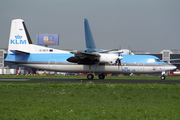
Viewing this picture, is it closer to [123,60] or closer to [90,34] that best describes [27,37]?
[90,34]

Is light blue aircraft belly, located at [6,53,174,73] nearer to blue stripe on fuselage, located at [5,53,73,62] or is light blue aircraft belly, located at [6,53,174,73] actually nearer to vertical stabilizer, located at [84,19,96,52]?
blue stripe on fuselage, located at [5,53,73,62]

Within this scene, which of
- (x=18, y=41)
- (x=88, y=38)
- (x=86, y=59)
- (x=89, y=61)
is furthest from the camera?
(x=18, y=41)

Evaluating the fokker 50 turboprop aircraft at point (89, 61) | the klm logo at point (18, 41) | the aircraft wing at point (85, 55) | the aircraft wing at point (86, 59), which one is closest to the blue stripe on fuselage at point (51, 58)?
the fokker 50 turboprop aircraft at point (89, 61)

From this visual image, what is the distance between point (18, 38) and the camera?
4128 cm

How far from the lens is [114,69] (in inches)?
1515

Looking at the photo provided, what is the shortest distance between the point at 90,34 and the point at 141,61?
10000mm

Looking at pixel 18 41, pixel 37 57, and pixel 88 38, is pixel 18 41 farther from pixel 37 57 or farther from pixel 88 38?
pixel 88 38

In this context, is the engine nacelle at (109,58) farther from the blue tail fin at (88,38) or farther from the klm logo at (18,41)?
the klm logo at (18,41)

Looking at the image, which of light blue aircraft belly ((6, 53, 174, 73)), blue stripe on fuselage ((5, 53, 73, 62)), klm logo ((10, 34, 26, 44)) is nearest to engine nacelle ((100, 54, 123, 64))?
light blue aircraft belly ((6, 53, 174, 73))

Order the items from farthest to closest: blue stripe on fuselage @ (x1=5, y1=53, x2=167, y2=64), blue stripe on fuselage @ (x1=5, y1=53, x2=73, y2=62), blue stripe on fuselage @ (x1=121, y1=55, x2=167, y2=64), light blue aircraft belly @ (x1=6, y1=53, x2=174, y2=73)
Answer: blue stripe on fuselage @ (x1=5, y1=53, x2=73, y2=62) < blue stripe on fuselage @ (x1=5, y1=53, x2=167, y2=64) < blue stripe on fuselage @ (x1=121, y1=55, x2=167, y2=64) < light blue aircraft belly @ (x1=6, y1=53, x2=174, y2=73)

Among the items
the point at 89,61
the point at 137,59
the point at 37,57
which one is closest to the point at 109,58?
the point at 89,61

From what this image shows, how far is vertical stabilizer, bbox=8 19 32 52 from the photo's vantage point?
135 feet

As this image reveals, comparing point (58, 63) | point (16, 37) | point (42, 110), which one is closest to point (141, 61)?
point (58, 63)

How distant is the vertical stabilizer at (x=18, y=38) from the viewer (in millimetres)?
41219
